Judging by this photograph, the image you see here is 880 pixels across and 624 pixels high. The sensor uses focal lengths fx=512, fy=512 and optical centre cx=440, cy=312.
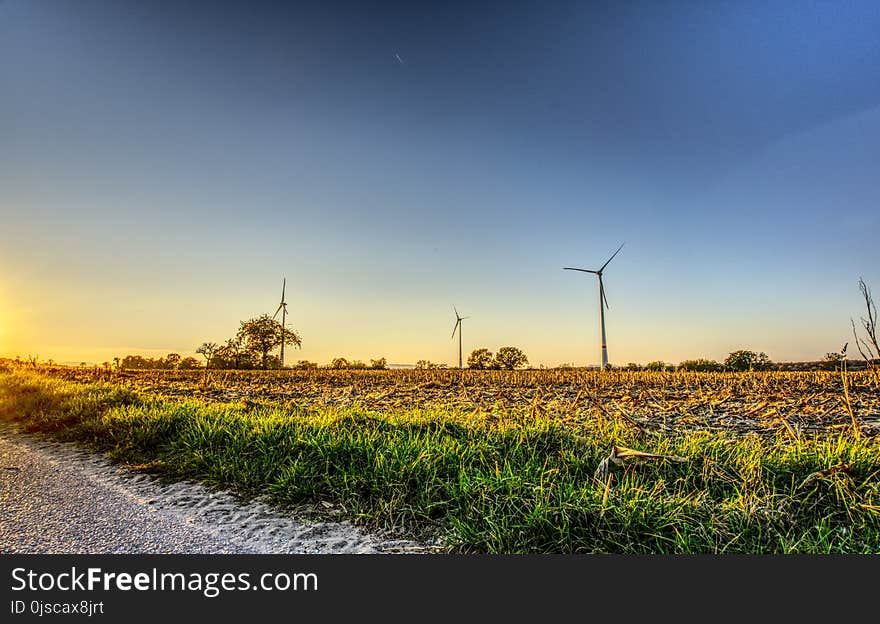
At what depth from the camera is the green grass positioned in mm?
4039

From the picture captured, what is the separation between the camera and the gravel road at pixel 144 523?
4.21 meters

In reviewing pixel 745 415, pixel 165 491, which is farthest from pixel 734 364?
pixel 165 491

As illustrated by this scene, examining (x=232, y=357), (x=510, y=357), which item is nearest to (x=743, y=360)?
(x=510, y=357)

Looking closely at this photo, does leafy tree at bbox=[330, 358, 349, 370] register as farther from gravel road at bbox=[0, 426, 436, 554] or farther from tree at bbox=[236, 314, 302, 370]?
gravel road at bbox=[0, 426, 436, 554]

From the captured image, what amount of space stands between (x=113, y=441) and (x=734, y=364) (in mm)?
39009

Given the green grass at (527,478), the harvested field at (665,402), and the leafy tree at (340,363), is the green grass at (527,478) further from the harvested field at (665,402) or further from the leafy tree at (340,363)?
the leafy tree at (340,363)

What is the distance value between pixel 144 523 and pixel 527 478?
366 cm

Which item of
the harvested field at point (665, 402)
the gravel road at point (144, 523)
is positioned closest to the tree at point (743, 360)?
the harvested field at point (665, 402)

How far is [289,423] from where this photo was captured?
25.8ft

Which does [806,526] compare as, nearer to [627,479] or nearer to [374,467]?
[627,479]

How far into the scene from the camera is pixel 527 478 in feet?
17.2

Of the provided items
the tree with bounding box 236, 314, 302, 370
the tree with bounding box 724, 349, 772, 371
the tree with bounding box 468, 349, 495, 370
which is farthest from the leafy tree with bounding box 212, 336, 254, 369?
the tree with bounding box 724, 349, 772, 371

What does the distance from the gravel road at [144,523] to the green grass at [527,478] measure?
36 cm

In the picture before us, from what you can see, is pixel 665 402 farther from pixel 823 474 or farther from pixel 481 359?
pixel 481 359
